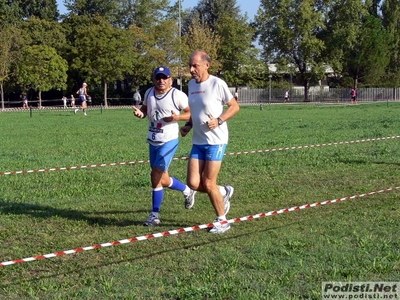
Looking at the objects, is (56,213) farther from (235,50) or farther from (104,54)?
(235,50)

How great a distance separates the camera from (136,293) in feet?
15.9

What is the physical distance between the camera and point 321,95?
7656 centimetres

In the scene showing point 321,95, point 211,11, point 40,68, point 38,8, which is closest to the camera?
point 40,68

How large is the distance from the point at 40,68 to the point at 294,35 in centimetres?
3231

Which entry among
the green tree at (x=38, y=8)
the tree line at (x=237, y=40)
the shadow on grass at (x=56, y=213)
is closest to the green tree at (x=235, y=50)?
the tree line at (x=237, y=40)

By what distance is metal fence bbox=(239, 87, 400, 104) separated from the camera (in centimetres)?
7369

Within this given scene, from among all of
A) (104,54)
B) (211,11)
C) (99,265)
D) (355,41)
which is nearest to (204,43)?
(104,54)

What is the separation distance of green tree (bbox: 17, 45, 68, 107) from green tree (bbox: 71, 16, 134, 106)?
2001 millimetres

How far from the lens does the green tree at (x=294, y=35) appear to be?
7256cm

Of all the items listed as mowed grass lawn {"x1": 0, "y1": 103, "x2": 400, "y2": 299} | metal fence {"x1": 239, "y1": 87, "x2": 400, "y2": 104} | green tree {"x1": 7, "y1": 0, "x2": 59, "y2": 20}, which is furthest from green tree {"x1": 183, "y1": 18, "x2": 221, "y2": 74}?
mowed grass lawn {"x1": 0, "y1": 103, "x2": 400, "y2": 299}

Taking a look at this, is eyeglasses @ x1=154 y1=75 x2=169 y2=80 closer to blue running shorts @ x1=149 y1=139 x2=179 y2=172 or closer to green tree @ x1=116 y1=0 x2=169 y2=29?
blue running shorts @ x1=149 y1=139 x2=179 y2=172

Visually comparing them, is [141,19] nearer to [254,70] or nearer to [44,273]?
[254,70]

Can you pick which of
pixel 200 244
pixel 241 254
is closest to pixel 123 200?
pixel 200 244

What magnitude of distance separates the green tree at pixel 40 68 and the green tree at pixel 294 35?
92.5 ft
